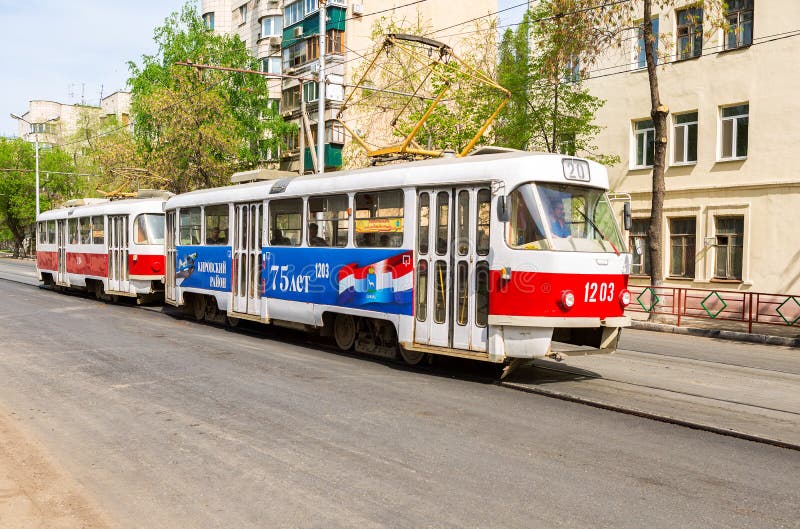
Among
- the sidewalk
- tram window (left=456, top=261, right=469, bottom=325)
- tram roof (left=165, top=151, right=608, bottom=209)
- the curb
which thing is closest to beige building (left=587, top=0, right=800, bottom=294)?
the curb

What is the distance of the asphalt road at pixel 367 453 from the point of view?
5.38 m

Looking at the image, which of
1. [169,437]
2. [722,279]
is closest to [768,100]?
[722,279]

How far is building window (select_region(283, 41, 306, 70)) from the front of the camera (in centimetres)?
4650

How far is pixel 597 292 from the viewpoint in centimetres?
1012

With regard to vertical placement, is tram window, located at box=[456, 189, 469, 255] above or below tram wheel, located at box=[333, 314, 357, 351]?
above

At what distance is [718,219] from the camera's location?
24.9m

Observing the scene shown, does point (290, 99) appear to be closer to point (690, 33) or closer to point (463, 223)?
point (690, 33)

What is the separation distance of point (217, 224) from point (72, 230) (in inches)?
472

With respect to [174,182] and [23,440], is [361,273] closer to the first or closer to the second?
[23,440]

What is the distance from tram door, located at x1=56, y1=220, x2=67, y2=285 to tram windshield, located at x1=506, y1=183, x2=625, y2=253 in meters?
21.6

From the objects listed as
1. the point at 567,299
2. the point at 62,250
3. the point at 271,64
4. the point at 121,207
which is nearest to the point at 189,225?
the point at 121,207

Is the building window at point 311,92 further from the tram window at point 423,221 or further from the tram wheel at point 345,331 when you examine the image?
the tram window at point 423,221

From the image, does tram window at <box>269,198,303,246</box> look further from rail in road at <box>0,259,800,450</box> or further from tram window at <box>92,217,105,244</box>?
tram window at <box>92,217,105,244</box>

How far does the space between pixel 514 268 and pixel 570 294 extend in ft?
2.57
